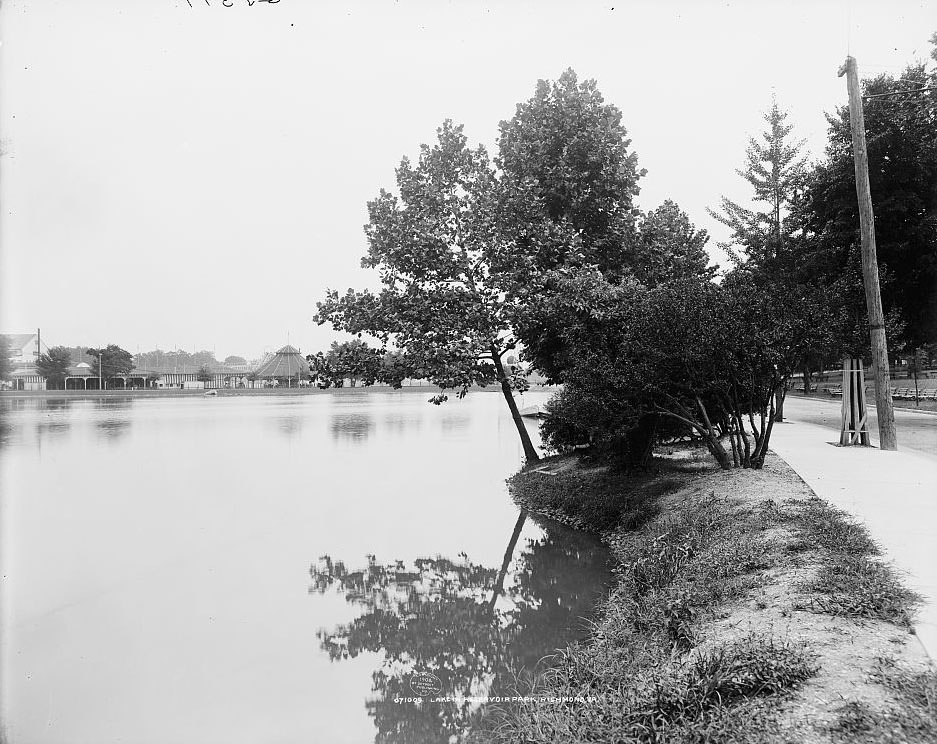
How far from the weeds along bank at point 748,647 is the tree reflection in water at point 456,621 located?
466mm

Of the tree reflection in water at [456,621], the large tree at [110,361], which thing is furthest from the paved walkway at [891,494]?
the large tree at [110,361]

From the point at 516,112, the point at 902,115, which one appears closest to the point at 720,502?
the point at 516,112

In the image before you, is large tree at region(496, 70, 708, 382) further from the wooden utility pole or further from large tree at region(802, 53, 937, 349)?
large tree at region(802, 53, 937, 349)

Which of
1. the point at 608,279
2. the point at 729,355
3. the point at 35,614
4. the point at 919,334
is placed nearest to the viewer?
the point at 35,614

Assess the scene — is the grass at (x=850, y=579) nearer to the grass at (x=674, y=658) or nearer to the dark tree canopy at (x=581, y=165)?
the grass at (x=674, y=658)

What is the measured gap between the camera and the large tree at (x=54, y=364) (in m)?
49.3

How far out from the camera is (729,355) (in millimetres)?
9477

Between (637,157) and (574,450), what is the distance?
24.3 feet

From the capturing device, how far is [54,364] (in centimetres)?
5188

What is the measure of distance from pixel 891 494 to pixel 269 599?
7988mm

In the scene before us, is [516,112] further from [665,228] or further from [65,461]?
[65,461]

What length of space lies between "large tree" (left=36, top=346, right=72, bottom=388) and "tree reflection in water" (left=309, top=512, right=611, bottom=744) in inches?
1833

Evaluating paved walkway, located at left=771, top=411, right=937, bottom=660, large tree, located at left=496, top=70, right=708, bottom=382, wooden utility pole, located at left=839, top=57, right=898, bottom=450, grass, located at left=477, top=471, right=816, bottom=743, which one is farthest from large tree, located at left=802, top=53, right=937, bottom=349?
grass, located at left=477, top=471, right=816, bottom=743

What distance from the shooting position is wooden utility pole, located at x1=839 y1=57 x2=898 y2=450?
39.7 ft
